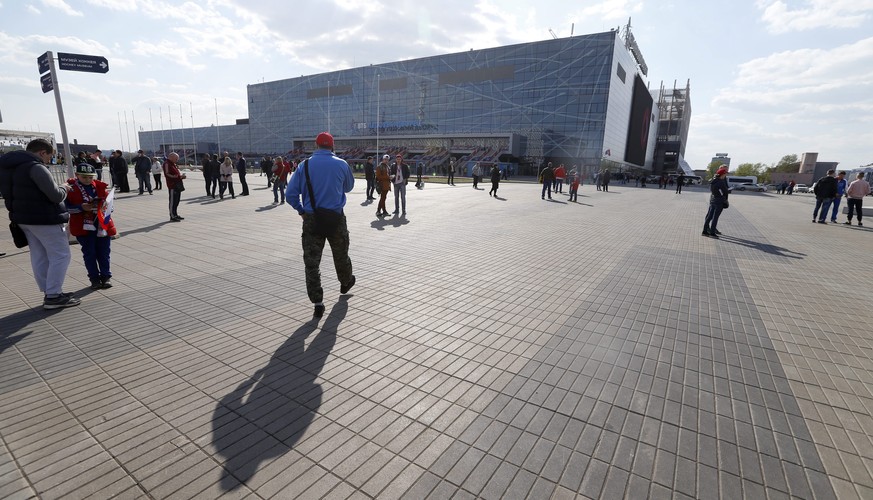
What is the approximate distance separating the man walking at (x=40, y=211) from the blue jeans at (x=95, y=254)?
17.7 inches

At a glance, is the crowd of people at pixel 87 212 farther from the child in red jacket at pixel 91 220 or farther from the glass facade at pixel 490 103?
the glass facade at pixel 490 103

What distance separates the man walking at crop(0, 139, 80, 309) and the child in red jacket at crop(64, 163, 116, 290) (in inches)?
13.5

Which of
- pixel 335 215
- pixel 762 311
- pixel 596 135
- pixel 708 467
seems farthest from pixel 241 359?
pixel 596 135

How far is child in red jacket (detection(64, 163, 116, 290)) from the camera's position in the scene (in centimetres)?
475

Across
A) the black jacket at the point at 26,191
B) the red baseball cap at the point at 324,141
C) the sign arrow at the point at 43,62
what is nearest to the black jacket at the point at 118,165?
the sign arrow at the point at 43,62

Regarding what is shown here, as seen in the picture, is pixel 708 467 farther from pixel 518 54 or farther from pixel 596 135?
pixel 518 54

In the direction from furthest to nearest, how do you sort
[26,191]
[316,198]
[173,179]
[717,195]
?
[173,179], [717,195], [316,198], [26,191]

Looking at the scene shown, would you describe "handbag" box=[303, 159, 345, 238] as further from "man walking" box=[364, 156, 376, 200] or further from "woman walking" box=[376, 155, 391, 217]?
"man walking" box=[364, 156, 376, 200]

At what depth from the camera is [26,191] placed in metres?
4.11

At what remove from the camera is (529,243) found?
8727 millimetres

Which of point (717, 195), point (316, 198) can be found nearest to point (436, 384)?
Answer: point (316, 198)

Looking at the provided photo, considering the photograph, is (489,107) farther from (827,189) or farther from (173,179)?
(173,179)

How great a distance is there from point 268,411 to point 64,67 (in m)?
11.5

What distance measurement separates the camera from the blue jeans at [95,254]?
4.94 meters
